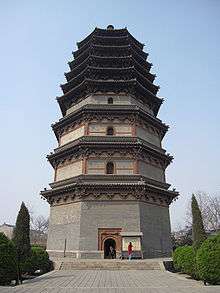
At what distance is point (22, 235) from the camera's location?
12.4 m

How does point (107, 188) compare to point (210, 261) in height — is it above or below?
above

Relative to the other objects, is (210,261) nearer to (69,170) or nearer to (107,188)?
(107,188)

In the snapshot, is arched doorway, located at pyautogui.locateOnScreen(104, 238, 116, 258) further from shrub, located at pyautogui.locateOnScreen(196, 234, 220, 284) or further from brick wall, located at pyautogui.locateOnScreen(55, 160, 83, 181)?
shrub, located at pyautogui.locateOnScreen(196, 234, 220, 284)

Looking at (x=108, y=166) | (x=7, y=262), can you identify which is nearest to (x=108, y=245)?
(x=108, y=166)

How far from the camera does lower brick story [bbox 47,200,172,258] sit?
1827 centimetres

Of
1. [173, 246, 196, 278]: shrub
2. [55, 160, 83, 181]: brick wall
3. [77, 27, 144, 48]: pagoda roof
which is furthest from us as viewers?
[77, 27, 144, 48]: pagoda roof

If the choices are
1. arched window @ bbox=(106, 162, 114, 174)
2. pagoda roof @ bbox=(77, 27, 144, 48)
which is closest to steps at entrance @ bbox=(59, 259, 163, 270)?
arched window @ bbox=(106, 162, 114, 174)

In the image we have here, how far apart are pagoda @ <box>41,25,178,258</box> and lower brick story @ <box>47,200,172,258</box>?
60 millimetres

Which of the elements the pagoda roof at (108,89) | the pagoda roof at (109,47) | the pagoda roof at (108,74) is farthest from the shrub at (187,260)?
the pagoda roof at (109,47)

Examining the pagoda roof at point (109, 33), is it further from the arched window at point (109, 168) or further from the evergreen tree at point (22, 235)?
the evergreen tree at point (22, 235)

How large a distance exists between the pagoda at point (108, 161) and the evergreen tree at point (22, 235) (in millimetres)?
5968

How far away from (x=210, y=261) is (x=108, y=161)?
36.1ft

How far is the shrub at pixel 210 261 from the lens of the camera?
33.1ft

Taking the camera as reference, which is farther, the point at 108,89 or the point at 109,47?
the point at 109,47
